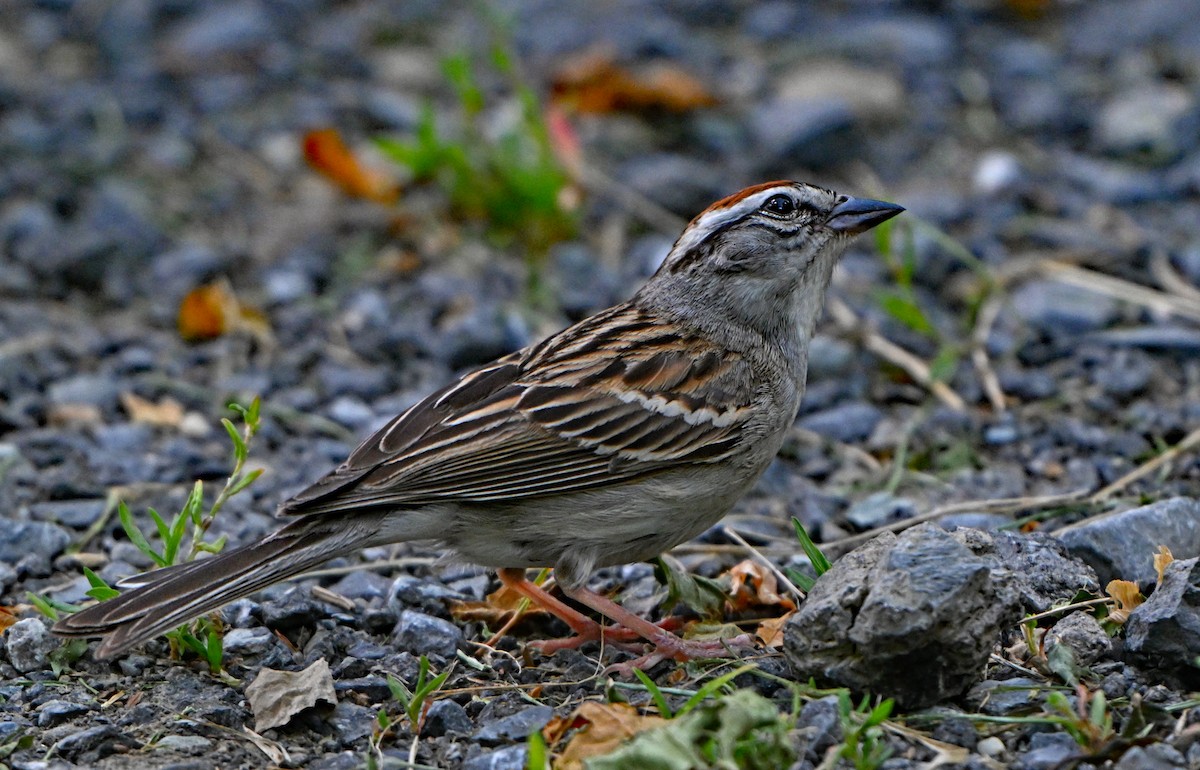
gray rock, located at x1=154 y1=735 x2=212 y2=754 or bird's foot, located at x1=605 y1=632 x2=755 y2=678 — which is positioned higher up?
gray rock, located at x1=154 y1=735 x2=212 y2=754

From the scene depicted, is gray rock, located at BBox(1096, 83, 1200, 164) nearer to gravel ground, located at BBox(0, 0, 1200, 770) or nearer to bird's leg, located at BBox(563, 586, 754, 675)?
gravel ground, located at BBox(0, 0, 1200, 770)

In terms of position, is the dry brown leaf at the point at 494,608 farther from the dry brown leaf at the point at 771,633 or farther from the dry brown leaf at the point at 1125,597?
the dry brown leaf at the point at 1125,597

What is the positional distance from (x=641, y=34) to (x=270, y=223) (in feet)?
9.99

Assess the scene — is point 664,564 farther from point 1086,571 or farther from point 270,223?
point 270,223

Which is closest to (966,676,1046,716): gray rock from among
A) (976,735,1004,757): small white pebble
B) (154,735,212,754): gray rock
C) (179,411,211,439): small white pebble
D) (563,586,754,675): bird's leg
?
(976,735,1004,757): small white pebble

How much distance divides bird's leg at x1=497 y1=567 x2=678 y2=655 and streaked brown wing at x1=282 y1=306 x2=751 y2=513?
15.9 inches

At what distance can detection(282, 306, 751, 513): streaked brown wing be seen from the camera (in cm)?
461

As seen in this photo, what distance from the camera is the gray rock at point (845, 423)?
6.42 m

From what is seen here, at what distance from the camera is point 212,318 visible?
24.0 ft

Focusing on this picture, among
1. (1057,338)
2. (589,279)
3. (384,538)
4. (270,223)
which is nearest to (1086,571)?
(384,538)

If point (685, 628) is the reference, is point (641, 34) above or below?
above

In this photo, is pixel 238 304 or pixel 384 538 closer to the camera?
pixel 384 538

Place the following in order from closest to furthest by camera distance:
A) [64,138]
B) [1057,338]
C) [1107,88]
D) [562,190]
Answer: [1057,338] → [562,190] → [64,138] → [1107,88]

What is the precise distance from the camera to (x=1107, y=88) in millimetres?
9508
